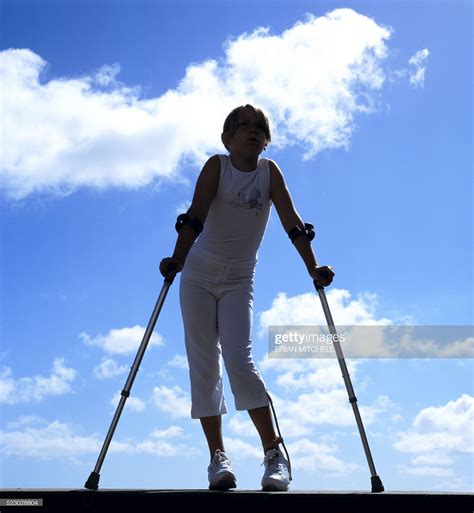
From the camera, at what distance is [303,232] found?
20.5 feet

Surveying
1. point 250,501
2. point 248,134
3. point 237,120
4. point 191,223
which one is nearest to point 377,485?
point 250,501

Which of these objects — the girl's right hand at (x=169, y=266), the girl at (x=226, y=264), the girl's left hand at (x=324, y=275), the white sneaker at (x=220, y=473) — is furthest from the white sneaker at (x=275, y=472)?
the girl's right hand at (x=169, y=266)

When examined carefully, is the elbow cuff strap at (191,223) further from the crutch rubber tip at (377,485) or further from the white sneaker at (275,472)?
the crutch rubber tip at (377,485)

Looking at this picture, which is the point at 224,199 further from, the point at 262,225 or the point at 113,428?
the point at 113,428

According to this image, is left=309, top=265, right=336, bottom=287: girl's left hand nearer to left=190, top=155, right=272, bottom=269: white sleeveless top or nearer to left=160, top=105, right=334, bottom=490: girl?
left=160, top=105, right=334, bottom=490: girl

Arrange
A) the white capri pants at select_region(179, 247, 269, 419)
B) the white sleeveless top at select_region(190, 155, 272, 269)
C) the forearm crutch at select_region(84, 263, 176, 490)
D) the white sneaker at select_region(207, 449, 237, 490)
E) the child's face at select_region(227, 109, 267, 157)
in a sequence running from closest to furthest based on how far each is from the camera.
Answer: the white sneaker at select_region(207, 449, 237, 490) → the forearm crutch at select_region(84, 263, 176, 490) → the white capri pants at select_region(179, 247, 269, 419) → the white sleeveless top at select_region(190, 155, 272, 269) → the child's face at select_region(227, 109, 267, 157)

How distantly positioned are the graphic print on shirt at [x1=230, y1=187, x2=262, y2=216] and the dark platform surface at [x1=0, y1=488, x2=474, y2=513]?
7.14 feet

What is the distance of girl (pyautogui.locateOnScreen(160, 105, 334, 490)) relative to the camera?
589 centimetres

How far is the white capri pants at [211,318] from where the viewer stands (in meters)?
5.94

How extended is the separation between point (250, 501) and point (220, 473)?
0.64 m

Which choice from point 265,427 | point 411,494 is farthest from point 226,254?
point 411,494

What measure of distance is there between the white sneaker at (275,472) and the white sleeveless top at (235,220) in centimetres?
147

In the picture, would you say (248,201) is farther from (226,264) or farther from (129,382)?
(129,382)

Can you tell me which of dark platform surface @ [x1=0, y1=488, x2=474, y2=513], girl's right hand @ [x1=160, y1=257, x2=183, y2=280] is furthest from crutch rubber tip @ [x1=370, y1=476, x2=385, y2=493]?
girl's right hand @ [x1=160, y1=257, x2=183, y2=280]
